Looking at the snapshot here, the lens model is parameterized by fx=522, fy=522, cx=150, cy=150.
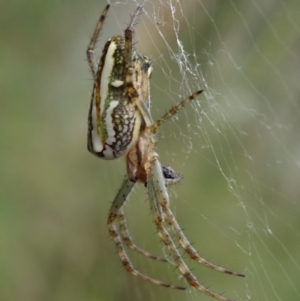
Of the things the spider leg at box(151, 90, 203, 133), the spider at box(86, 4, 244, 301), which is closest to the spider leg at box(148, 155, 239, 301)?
the spider at box(86, 4, 244, 301)

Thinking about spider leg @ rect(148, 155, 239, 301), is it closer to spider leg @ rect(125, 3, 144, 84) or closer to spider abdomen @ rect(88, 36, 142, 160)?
spider abdomen @ rect(88, 36, 142, 160)

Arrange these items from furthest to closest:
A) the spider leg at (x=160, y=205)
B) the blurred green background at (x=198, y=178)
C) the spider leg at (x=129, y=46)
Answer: the blurred green background at (x=198, y=178)
the spider leg at (x=160, y=205)
the spider leg at (x=129, y=46)

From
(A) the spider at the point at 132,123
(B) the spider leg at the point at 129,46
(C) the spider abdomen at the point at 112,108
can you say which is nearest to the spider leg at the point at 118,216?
(A) the spider at the point at 132,123

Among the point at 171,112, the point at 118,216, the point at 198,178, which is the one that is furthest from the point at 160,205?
the point at 198,178

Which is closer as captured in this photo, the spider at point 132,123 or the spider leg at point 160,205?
the spider at point 132,123

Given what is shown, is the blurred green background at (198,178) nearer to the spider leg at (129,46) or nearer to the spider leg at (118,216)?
the spider leg at (118,216)

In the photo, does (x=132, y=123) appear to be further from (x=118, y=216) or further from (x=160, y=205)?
(x=118, y=216)

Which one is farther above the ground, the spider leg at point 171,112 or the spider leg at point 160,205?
the spider leg at point 171,112
